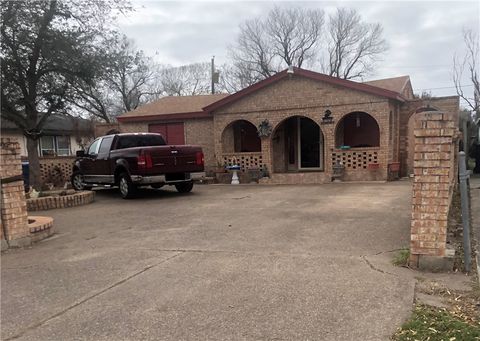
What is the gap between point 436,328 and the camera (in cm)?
307

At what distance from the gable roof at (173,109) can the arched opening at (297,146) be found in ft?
11.9

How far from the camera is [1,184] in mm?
5887

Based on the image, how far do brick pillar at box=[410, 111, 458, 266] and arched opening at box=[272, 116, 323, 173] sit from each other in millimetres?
12320

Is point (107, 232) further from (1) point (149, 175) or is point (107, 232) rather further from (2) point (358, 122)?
(2) point (358, 122)

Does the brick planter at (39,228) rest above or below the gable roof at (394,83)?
below

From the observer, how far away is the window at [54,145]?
2938 cm

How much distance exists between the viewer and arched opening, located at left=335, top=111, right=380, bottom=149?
15.8 m

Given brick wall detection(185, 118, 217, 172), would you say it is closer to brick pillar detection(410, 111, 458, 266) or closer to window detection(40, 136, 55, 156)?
brick pillar detection(410, 111, 458, 266)

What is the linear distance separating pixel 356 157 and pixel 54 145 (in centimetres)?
2409

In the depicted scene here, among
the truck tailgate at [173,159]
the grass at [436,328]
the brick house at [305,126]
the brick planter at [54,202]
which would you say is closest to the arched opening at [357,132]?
the brick house at [305,126]

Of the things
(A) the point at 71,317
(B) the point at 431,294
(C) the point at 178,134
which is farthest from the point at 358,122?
(A) the point at 71,317

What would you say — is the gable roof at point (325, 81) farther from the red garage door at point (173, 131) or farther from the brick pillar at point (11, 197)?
the brick pillar at point (11, 197)

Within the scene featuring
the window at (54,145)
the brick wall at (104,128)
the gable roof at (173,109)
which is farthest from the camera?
the window at (54,145)

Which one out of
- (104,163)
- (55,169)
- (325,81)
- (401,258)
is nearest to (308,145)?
(325,81)
